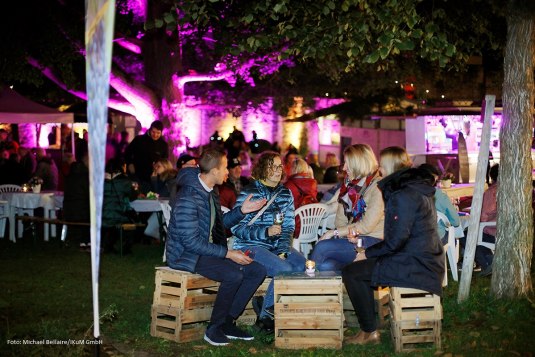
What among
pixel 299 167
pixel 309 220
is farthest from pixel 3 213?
pixel 309 220

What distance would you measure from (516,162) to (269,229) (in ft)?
8.99

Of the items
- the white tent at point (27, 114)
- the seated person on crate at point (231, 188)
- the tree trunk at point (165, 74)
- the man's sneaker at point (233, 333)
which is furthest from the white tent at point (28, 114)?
the man's sneaker at point (233, 333)

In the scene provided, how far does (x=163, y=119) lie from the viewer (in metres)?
19.4

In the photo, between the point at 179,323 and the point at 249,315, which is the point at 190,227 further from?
the point at 249,315

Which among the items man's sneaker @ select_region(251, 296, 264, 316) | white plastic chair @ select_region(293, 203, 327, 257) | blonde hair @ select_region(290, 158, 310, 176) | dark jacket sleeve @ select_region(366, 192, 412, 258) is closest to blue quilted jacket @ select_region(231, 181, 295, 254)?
man's sneaker @ select_region(251, 296, 264, 316)

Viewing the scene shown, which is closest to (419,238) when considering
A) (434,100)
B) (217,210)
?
(217,210)

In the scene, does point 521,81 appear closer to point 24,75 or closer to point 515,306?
point 515,306

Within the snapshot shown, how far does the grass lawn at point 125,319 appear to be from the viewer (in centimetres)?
710

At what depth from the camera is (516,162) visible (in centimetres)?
873

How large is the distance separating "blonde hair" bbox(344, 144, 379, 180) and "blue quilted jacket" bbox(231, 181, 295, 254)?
2.21 ft

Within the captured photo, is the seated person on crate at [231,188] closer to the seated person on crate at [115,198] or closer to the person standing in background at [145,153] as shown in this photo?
the seated person on crate at [115,198]

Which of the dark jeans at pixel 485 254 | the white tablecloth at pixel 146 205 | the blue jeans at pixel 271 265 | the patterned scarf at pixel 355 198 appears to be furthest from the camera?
the white tablecloth at pixel 146 205

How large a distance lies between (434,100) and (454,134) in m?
3.46

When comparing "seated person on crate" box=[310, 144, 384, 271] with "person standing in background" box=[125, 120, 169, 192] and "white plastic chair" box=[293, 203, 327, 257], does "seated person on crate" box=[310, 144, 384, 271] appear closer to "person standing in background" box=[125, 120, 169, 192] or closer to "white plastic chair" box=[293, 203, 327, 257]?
"white plastic chair" box=[293, 203, 327, 257]
